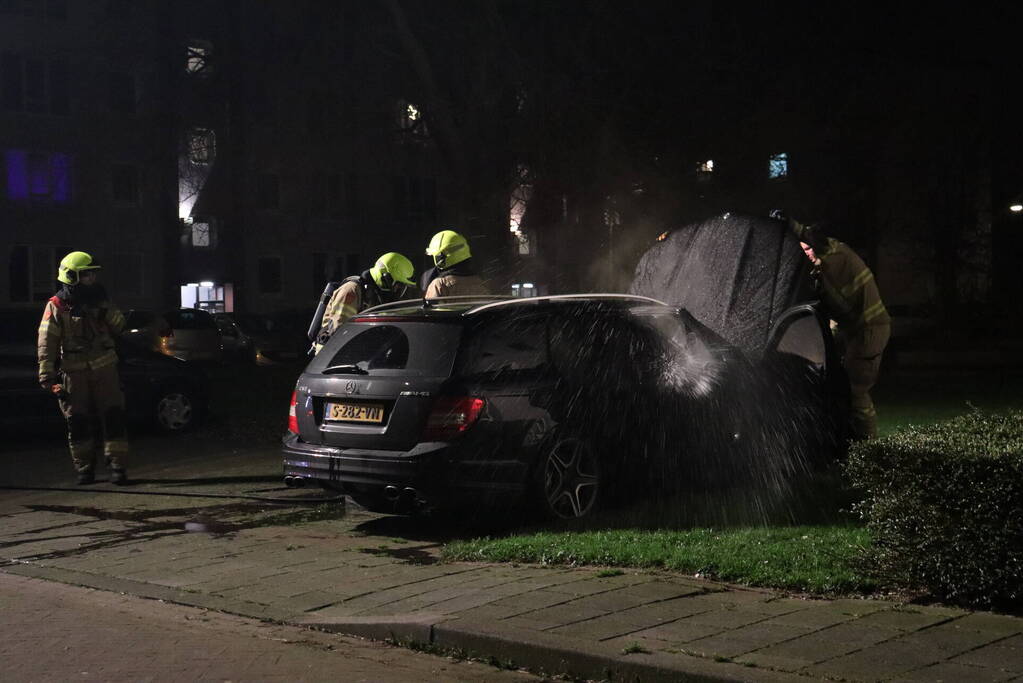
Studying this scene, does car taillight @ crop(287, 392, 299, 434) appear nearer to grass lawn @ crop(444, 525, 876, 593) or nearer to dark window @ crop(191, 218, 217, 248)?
grass lawn @ crop(444, 525, 876, 593)

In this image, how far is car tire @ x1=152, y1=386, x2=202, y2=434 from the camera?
16.2 metres

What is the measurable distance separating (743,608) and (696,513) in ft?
7.97

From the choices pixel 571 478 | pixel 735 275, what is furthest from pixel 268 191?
pixel 571 478

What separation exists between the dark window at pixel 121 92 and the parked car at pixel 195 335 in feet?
44.1

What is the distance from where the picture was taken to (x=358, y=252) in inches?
2105

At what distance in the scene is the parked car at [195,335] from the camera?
33.4 m

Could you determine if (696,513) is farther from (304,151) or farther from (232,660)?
(304,151)

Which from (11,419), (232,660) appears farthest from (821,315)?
(11,419)

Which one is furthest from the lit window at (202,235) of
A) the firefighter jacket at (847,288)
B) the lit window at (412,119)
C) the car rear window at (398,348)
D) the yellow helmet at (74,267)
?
the firefighter jacket at (847,288)

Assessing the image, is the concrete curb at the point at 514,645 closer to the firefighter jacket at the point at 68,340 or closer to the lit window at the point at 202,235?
the firefighter jacket at the point at 68,340

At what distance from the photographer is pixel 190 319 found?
34344 millimetres

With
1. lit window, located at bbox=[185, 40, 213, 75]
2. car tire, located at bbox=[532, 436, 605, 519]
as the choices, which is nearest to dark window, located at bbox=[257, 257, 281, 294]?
lit window, located at bbox=[185, 40, 213, 75]

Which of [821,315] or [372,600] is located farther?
[821,315]

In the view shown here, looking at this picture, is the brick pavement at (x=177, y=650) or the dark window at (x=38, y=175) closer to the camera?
the brick pavement at (x=177, y=650)
